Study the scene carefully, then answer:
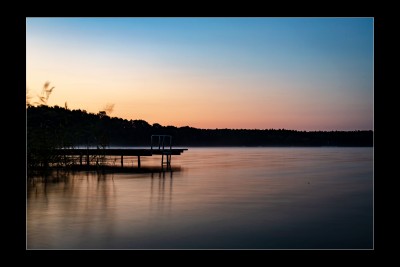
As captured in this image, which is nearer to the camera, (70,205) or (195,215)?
(195,215)

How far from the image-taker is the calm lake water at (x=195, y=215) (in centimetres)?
587

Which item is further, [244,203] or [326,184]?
[326,184]

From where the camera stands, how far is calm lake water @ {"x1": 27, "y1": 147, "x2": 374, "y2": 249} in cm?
587

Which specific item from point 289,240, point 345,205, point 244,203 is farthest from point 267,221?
point 345,205

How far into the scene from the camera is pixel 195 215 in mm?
7758

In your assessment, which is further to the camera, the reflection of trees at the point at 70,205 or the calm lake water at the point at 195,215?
the reflection of trees at the point at 70,205

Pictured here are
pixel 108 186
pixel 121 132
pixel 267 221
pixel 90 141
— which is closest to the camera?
pixel 267 221

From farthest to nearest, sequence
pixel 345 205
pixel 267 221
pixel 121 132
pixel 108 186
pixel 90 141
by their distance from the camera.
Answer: pixel 121 132 < pixel 90 141 < pixel 108 186 < pixel 345 205 < pixel 267 221

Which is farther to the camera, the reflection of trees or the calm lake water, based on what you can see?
the reflection of trees

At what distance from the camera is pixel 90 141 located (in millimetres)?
15164
